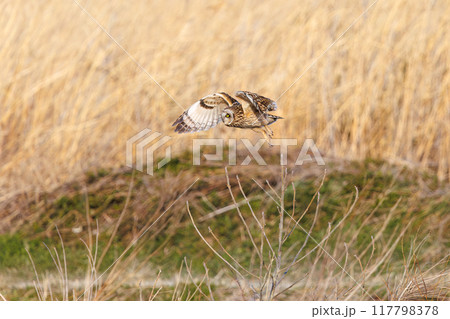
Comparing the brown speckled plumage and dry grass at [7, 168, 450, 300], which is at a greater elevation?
A: the brown speckled plumage

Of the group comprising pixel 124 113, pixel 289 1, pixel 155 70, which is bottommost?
pixel 124 113

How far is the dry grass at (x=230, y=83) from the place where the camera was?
360 centimetres

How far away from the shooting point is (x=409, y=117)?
3709mm

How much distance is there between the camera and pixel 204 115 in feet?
7.54

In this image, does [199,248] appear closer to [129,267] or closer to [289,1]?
[129,267]

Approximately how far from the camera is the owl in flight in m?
2.16

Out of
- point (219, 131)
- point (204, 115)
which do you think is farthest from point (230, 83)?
point (204, 115)

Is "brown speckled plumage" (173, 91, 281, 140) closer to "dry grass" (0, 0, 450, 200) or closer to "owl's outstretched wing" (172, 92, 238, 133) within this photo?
"owl's outstretched wing" (172, 92, 238, 133)

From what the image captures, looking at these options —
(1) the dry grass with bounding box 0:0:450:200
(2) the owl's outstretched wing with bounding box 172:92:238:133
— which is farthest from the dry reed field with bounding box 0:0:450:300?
(2) the owl's outstretched wing with bounding box 172:92:238:133

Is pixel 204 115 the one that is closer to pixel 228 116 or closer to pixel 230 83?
pixel 228 116

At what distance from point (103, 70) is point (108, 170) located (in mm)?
624

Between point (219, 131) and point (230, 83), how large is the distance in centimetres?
27

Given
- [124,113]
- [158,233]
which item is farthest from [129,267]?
[124,113]

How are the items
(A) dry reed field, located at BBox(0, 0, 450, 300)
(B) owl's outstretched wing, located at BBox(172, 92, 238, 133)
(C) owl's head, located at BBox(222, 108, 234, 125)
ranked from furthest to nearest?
(A) dry reed field, located at BBox(0, 0, 450, 300) → (B) owl's outstretched wing, located at BBox(172, 92, 238, 133) → (C) owl's head, located at BBox(222, 108, 234, 125)
